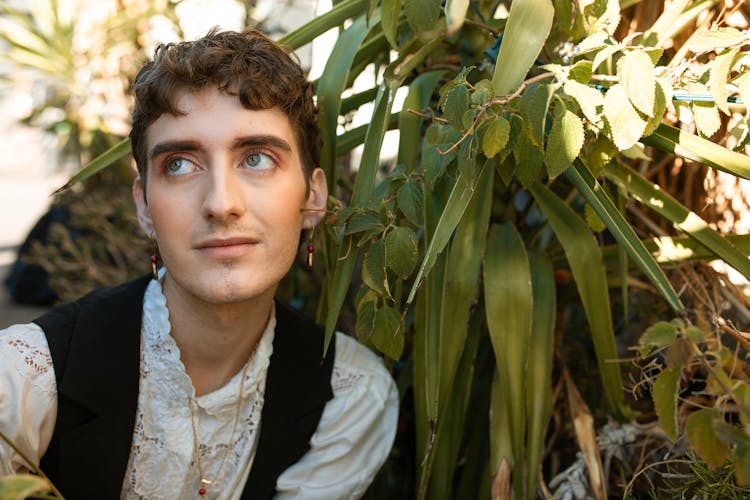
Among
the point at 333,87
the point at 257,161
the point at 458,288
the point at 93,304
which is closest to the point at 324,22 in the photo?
the point at 333,87

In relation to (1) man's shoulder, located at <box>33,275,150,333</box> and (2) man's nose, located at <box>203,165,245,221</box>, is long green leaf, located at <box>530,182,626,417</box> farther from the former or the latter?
(1) man's shoulder, located at <box>33,275,150,333</box>

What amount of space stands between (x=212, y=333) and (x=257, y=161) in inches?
13.6

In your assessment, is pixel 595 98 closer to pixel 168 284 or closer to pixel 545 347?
pixel 545 347

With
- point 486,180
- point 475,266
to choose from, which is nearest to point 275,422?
point 475,266

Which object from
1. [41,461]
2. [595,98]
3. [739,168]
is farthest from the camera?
[41,461]

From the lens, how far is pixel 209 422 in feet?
5.42

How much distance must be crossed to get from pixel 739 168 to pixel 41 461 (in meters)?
1.30

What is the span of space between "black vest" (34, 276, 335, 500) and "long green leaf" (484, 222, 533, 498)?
345 mm

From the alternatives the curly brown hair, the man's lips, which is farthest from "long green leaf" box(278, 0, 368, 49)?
the man's lips

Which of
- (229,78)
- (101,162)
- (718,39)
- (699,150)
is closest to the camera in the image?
(718,39)

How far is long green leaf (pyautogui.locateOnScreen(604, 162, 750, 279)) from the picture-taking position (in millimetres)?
1462

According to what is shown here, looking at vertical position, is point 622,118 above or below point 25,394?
above

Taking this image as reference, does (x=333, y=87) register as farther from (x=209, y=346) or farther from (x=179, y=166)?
(x=209, y=346)

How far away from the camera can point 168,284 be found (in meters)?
1.69
